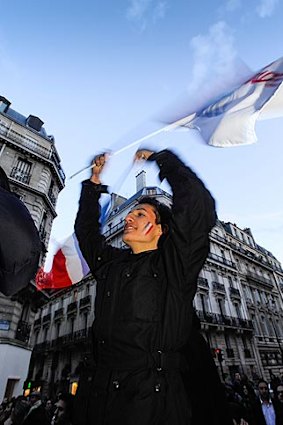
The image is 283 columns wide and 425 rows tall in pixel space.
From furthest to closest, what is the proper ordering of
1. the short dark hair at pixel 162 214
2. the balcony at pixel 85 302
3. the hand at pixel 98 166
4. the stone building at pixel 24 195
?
the balcony at pixel 85 302 < the stone building at pixel 24 195 < the hand at pixel 98 166 < the short dark hair at pixel 162 214

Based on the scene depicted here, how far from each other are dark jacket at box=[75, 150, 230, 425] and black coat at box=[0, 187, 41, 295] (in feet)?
2.12

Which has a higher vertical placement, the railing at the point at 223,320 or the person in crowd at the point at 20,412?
the railing at the point at 223,320

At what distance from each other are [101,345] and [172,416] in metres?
0.51

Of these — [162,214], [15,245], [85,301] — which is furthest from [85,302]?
[15,245]

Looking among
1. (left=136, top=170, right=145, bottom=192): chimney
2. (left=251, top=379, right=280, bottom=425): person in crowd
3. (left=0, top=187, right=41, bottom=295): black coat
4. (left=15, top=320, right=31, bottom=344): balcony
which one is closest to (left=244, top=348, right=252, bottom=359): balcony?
(left=136, top=170, right=145, bottom=192): chimney

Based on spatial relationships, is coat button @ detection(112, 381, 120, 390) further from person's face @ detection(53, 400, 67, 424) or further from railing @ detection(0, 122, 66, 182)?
railing @ detection(0, 122, 66, 182)

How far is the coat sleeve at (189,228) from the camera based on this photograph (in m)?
1.48

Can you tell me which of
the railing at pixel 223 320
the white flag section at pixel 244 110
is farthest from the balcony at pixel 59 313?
the white flag section at pixel 244 110

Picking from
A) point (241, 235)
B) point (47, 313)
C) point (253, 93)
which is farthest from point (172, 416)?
point (241, 235)

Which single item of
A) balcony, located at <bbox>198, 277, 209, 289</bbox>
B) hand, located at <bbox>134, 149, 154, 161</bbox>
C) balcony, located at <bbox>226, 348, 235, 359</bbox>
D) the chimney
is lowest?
hand, located at <bbox>134, 149, 154, 161</bbox>

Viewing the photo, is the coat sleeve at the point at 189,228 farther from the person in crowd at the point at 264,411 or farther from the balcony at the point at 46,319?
the balcony at the point at 46,319

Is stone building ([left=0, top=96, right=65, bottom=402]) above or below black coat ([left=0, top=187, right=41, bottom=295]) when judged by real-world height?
above

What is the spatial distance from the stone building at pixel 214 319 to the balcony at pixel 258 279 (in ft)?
0.61

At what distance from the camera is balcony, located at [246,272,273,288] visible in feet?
109
